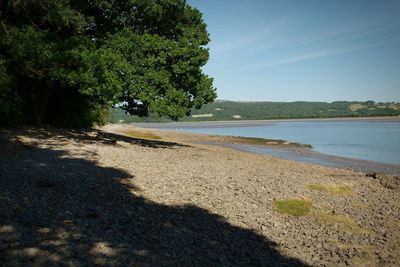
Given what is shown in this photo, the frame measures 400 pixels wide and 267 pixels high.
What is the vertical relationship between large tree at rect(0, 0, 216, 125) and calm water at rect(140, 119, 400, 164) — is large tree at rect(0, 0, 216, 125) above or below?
above

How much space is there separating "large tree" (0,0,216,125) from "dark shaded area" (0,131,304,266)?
9.54 m

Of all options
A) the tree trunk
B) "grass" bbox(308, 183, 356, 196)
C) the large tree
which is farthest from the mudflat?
the tree trunk

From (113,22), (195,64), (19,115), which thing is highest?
(113,22)

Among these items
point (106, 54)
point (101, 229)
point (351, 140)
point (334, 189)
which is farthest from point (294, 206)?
point (351, 140)

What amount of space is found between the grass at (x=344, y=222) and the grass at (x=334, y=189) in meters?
4.64

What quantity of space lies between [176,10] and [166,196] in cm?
2043

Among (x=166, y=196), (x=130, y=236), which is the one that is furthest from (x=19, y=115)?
(x=130, y=236)

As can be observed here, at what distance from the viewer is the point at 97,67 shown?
82.0ft

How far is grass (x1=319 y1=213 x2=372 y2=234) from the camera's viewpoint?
44.6 ft

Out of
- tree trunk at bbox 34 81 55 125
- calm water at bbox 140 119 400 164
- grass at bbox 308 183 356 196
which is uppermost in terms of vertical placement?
tree trunk at bbox 34 81 55 125

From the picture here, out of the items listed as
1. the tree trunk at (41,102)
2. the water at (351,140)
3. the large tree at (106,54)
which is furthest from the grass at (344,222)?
the water at (351,140)

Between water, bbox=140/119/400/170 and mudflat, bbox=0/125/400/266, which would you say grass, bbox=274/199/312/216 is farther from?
water, bbox=140/119/400/170

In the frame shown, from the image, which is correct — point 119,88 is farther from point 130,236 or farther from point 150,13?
point 130,236

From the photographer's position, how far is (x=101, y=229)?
9711 millimetres
